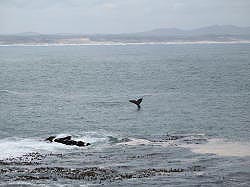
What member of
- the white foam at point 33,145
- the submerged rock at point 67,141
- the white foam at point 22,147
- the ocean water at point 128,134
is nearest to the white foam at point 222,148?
the ocean water at point 128,134

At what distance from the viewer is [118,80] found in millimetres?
133875

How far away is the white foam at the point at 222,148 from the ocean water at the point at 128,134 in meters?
0.09

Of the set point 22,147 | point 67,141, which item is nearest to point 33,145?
point 22,147

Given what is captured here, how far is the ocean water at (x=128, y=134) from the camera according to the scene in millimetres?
41188

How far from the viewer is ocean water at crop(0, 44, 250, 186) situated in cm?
4119

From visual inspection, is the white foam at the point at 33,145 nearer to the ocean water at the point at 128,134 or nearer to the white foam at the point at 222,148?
the ocean water at the point at 128,134

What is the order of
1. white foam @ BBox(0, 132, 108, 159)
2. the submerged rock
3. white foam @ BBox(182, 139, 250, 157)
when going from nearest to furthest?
white foam @ BBox(182, 139, 250, 157) < white foam @ BBox(0, 132, 108, 159) < the submerged rock

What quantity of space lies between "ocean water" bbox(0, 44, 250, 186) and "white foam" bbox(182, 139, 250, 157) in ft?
0.31

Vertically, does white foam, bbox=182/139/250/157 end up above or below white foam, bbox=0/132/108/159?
above

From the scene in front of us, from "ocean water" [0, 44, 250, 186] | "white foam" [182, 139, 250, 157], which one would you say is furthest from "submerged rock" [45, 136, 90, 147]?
"white foam" [182, 139, 250, 157]

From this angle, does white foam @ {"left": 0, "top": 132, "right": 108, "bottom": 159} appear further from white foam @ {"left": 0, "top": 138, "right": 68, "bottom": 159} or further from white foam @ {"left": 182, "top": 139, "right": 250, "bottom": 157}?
white foam @ {"left": 182, "top": 139, "right": 250, "bottom": 157}

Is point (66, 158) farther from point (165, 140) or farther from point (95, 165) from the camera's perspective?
point (165, 140)

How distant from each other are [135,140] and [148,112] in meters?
22.1

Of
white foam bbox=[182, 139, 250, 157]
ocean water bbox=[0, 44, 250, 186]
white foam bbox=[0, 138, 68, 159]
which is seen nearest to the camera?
ocean water bbox=[0, 44, 250, 186]
